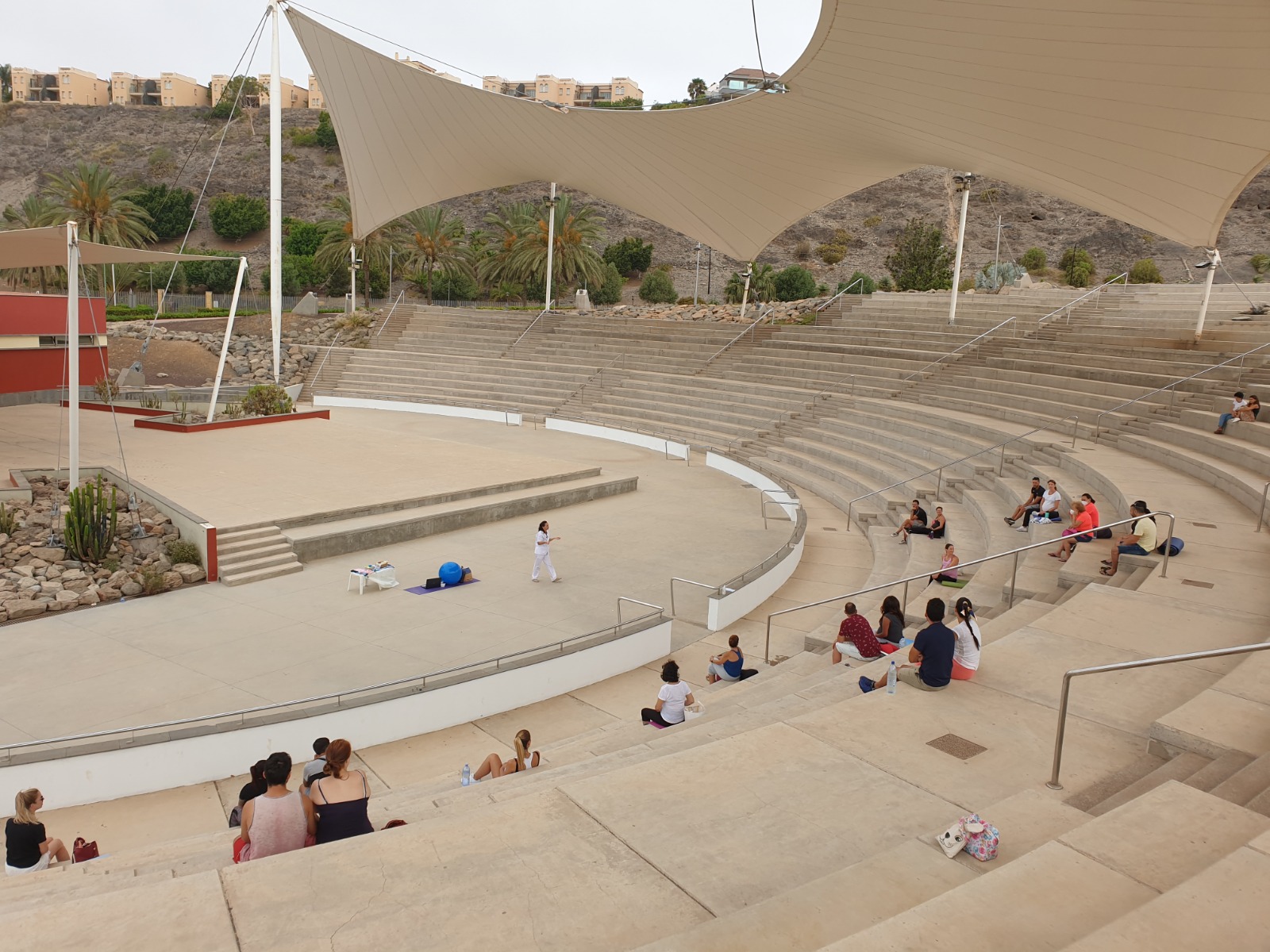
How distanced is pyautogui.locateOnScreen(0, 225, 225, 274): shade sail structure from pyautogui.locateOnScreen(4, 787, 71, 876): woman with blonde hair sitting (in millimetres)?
11378

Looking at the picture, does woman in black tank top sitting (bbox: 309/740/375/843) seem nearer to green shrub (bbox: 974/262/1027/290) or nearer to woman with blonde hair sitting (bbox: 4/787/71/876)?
woman with blonde hair sitting (bbox: 4/787/71/876)

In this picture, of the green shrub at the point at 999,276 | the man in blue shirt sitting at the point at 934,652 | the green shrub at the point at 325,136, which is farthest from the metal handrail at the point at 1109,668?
the green shrub at the point at 325,136

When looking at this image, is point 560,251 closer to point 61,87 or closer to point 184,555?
point 184,555

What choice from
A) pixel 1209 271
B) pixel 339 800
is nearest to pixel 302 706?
pixel 339 800

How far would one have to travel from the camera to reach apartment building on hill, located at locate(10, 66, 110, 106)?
121 meters

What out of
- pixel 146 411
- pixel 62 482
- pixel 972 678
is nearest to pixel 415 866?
pixel 972 678

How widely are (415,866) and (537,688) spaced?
495 cm

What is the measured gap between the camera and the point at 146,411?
80.5 ft

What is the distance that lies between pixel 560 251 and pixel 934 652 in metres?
45.2

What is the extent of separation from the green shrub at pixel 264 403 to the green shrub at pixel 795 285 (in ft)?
111

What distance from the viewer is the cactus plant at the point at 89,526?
1238cm

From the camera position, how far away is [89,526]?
12.5m

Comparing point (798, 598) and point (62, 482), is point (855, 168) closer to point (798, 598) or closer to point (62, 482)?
point (798, 598)

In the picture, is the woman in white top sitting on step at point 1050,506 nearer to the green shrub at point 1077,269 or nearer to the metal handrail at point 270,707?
the metal handrail at point 270,707
